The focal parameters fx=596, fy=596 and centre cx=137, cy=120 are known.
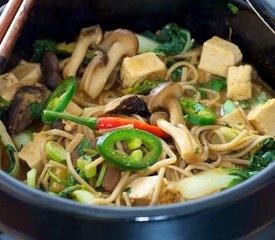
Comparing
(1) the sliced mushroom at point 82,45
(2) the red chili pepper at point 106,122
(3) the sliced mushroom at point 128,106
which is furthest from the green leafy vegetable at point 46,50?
(2) the red chili pepper at point 106,122

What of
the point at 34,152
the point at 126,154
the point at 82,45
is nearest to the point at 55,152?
the point at 34,152

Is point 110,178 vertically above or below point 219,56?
below

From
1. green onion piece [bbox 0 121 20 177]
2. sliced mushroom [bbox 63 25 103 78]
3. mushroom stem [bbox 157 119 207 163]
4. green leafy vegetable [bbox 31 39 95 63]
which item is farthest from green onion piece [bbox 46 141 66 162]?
green leafy vegetable [bbox 31 39 95 63]

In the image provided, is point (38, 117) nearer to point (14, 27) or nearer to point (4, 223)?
point (14, 27)

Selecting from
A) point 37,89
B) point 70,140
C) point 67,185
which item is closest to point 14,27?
point 37,89

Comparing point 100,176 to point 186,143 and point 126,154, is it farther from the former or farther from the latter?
point 186,143

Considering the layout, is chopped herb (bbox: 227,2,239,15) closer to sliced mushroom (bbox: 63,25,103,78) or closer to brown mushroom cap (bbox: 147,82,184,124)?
brown mushroom cap (bbox: 147,82,184,124)
